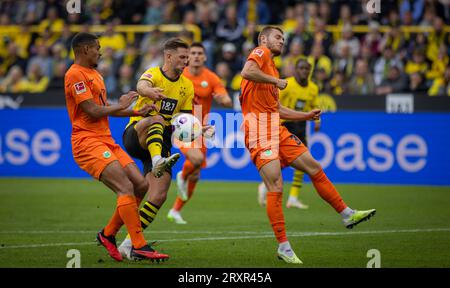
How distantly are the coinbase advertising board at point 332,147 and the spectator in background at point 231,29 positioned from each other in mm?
3334

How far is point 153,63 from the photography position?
71.6 feet

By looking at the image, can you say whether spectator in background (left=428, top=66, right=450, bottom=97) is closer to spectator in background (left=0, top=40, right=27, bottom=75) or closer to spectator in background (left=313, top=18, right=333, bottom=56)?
spectator in background (left=313, top=18, right=333, bottom=56)

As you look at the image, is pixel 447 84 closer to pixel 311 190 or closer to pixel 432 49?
pixel 432 49

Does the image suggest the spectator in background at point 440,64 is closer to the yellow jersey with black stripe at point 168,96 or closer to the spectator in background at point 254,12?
the spectator in background at point 254,12

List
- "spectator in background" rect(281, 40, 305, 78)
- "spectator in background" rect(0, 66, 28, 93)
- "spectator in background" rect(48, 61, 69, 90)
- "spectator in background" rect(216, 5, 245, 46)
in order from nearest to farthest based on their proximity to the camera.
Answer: "spectator in background" rect(281, 40, 305, 78), "spectator in background" rect(216, 5, 245, 46), "spectator in background" rect(48, 61, 69, 90), "spectator in background" rect(0, 66, 28, 93)

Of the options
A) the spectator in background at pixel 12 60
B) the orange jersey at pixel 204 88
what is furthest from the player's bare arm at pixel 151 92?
the spectator in background at pixel 12 60

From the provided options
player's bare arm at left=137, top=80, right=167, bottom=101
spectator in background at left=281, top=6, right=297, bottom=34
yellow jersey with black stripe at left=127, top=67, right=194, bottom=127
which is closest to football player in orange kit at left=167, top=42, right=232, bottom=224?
yellow jersey with black stripe at left=127, top=67, right=194, bottom=127

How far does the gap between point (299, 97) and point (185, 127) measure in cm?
561

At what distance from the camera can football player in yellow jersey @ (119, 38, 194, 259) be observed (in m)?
9.58

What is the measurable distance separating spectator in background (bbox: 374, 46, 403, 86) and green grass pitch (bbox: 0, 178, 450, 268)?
293 cm
